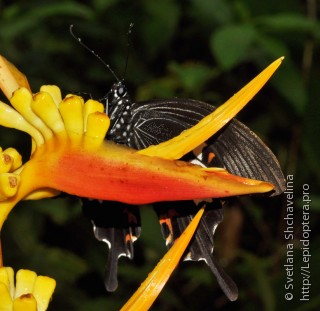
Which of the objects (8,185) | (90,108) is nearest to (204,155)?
(90,108)

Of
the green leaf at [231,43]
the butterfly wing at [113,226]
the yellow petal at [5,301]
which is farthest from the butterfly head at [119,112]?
the green leaf at [231,43]

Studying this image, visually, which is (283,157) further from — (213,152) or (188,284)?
(213,152)

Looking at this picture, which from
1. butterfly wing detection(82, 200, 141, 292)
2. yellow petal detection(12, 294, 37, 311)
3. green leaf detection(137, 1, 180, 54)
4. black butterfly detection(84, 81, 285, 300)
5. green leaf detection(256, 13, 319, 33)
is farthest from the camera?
green leaf detection(137, 1, 180, 54)

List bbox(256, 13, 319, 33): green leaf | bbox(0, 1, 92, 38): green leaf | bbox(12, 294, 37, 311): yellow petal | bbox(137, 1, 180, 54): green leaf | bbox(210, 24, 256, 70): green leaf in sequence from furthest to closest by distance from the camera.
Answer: bbox(137, 1, 180, 54): green leaf < bbox(0, 1, 92, 38): green leaf < bbox(256, 13, 319, 33): green leaf < bbox(210, 24, 256, 70): green leaf < bbox(12, 294, 37, 311): yellow petal

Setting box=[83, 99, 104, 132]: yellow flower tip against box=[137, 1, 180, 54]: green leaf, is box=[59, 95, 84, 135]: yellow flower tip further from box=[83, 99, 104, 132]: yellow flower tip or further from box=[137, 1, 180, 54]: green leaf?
box=[137, 1, 180, 54]: green leaf

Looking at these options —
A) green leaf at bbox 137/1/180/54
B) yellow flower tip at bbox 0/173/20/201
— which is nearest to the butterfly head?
yellow flower tip at bbox 0/173/20/201

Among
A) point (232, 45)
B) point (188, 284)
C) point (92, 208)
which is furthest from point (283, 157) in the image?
point (92, 208)

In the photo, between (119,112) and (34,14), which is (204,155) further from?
(34,14)
